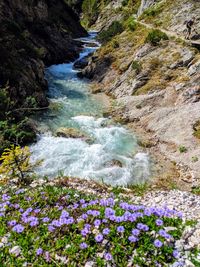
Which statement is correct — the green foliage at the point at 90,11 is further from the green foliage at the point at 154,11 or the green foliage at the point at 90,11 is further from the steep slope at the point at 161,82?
the steep slope at the point at 161,82

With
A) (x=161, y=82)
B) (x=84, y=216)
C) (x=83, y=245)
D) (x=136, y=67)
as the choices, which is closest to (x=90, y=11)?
(x=136, y=67)

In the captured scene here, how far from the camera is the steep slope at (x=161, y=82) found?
28609 millimetres

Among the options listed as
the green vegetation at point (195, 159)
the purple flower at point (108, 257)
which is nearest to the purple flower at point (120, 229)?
the purple flower at point (108, 257)

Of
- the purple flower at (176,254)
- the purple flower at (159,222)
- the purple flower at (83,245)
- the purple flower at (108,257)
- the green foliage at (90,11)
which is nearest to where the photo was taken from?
the purple flower at (108,257)

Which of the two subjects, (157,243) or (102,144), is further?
(102,144)

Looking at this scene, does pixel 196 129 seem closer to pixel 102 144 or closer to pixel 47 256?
pixel 102 144

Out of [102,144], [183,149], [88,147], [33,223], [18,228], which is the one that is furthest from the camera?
[102,144]

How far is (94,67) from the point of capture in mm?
49750

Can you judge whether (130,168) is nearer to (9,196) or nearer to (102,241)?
(9,196)

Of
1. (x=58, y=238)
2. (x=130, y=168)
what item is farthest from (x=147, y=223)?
(x=130, y=168)

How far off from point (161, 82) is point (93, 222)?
32.3 m

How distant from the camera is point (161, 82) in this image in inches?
1561

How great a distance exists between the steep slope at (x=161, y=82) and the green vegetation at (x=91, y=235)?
1458 cm

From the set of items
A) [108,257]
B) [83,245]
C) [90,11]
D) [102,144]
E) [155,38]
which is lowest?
[102,144]
